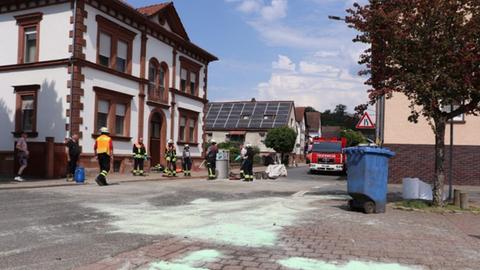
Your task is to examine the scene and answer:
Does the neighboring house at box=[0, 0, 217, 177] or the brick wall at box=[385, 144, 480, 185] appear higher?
the neighboring house at box=[0, 0, 217, 177]

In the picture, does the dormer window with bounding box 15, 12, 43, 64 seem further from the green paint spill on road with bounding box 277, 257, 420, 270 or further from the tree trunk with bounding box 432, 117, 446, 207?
the green paint spill on road with bounding box 277, 257, 420, 270

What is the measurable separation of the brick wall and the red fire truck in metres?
12.1

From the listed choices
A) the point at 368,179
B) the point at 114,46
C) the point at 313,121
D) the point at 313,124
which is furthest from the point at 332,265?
the point at 313,121

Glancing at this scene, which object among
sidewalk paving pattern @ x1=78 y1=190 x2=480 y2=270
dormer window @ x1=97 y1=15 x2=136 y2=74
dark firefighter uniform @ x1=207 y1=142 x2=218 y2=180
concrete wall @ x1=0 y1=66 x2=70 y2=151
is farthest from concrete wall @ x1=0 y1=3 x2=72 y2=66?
sidewalk paving pattern @ x1=78 y1=190 x2=480 y2=270

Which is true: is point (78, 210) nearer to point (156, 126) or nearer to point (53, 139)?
point (53, 139)

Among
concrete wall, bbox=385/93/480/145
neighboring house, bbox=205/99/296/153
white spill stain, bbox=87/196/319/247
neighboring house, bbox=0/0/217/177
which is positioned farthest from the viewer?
neighboring house, bbox=205/99/296/153

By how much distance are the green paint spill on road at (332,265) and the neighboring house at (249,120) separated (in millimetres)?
57862

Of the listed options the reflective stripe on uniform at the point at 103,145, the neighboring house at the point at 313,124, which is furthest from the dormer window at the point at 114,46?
the neighboring house at the point at 313,124

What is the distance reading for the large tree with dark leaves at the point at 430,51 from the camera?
11500mm

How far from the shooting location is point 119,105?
2584 cm

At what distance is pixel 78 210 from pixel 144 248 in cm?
391

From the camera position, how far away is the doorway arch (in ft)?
95.6

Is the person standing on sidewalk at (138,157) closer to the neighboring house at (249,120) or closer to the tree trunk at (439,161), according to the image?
the tree trunk at (439,161)

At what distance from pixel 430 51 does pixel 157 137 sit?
20.4 metres
